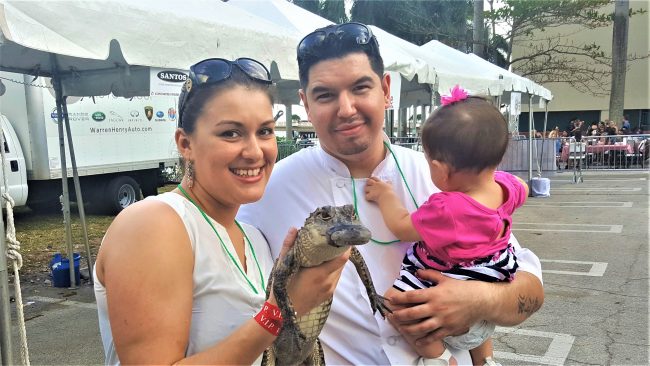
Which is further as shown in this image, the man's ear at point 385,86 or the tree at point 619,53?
the tree at point 619,53

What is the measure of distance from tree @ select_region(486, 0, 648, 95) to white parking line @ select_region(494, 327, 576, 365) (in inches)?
896

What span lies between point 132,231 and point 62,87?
601 centimetres

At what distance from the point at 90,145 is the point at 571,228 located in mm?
10601

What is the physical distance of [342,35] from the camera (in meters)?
2.06

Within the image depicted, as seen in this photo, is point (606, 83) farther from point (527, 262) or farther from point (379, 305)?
point (379, 305)

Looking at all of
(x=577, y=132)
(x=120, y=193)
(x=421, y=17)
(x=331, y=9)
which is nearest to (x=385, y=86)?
(x=120, y=193)

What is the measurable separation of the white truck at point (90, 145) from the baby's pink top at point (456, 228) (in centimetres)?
809

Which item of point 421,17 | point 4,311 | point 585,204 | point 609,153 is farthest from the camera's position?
point 421,17

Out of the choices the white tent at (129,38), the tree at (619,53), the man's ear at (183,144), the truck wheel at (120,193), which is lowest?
the truck wheel at (120,193)

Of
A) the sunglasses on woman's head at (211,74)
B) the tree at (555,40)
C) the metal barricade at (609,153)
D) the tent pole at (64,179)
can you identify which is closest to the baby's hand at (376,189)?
the sunglasses on woman's head at (211,74)

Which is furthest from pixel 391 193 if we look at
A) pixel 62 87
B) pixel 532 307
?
pixel 62 87

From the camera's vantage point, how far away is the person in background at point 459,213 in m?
2.00

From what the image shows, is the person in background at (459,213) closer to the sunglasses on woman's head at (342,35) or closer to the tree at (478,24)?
the sunglasses on woman's head at (342,35)

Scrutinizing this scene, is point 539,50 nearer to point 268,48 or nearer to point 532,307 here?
point 268,48
